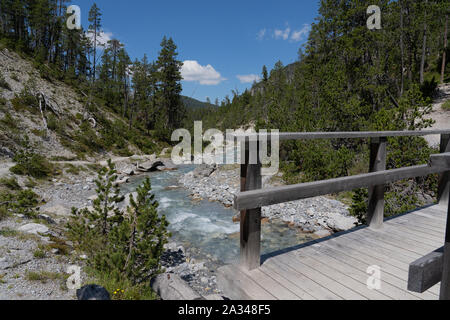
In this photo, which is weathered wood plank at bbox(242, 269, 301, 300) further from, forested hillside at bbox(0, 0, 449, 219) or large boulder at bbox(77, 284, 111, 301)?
forested hillside at bbox(0, 0, 449, 219)

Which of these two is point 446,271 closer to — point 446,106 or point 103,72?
point 446,106

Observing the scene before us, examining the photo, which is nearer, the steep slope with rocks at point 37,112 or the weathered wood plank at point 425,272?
the weathered wood plank at point 425,272

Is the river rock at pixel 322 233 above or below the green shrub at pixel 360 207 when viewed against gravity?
below

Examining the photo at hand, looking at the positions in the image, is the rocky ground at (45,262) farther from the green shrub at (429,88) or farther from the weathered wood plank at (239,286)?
the green shrub at (429,88)

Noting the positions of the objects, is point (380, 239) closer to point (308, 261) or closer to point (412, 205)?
point (308, 261)

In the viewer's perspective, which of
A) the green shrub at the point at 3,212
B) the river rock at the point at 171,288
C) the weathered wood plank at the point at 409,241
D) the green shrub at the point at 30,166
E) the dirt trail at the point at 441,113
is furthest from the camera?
the dirt trail at the point at 441,113

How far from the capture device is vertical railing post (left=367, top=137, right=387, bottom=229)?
3525mm

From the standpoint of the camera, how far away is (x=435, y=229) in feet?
11.8

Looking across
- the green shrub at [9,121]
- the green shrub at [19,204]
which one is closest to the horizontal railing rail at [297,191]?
the green shrub at [19,204]

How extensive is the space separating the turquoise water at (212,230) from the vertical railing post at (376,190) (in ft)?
14.0

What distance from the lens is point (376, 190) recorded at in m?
3.65

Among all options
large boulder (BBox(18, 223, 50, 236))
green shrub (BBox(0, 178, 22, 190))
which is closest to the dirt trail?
large boulder (BBox(18, 223, 50, 236))

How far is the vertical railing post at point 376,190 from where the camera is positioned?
11.6 ft

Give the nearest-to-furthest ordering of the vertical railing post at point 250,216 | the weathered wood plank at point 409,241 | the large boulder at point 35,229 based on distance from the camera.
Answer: the vertical railing post at point 250,216 → the weathered wood plank at point 409,241 → the large boulder at point 35,229
